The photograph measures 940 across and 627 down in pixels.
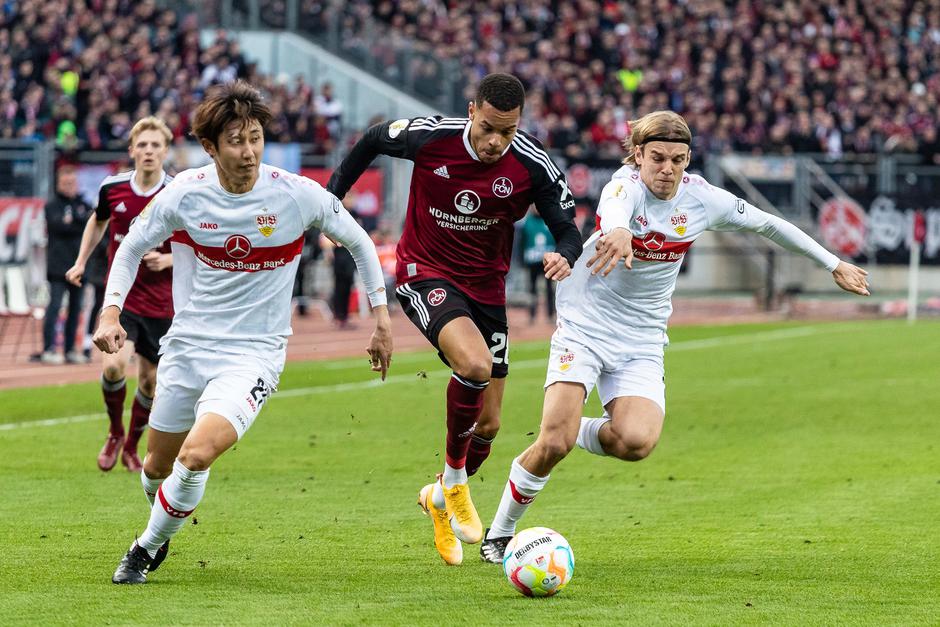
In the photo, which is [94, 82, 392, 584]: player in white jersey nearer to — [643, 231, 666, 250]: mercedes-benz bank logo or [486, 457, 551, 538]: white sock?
[486, 457, 551, 538]: white sock

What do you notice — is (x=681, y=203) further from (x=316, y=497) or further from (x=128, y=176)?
(x=128, y=176)

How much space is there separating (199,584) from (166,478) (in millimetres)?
545

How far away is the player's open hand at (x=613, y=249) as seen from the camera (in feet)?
22.9

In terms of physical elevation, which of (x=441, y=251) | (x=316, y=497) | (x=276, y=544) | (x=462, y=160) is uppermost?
(x=462, y=160)

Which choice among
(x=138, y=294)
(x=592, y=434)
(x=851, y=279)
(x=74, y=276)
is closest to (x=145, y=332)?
(x=138, y=294)

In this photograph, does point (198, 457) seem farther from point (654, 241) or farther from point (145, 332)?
point (145, 332)

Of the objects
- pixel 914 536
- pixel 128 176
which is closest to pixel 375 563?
→ pixel 914 536

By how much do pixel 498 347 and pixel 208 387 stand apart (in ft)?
6.13

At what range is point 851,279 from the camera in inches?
305

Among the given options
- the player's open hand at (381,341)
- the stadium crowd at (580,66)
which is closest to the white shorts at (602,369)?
the player's open hand at (381,341)

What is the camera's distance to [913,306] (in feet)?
89.9

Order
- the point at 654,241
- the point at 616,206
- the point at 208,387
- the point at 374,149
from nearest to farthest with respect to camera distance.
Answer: the point at 208,387
the point at 616,206
the point at 654,241
the point at 374,149

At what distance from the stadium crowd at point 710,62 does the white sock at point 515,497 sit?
24142 mm

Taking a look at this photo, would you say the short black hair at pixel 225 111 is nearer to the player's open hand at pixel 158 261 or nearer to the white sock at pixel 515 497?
the white sock at pixel 515 497
